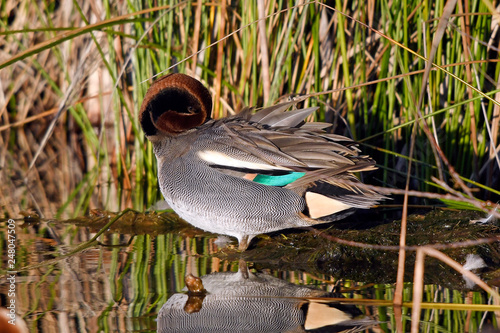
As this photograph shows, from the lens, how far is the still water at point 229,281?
7.46ft

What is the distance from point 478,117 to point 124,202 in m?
2.61

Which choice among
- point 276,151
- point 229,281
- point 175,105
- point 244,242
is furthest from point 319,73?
point 229,281

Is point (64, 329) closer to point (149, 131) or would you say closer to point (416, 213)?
point (149, 131)

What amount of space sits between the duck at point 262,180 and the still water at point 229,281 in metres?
0.21

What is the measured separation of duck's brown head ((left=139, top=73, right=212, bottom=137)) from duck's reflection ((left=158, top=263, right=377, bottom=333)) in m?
1.12

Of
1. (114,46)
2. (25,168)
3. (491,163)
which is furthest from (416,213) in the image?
(25,168)

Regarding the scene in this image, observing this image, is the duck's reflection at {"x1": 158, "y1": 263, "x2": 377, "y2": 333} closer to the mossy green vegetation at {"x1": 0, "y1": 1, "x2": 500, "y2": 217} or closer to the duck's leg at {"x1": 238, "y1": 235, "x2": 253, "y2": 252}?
the duck's leg at {"x1": 238, "y1": 235, "x2": 253, "y2": 252}

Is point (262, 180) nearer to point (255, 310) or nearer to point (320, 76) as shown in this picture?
point (255, 310)

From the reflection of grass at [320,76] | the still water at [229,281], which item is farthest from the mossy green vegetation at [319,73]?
the still water at [229,281]

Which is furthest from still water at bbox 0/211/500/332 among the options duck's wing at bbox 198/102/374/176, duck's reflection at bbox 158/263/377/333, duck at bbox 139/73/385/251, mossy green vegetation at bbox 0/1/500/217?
mossy green vegetation at bbox 0/1/500/217

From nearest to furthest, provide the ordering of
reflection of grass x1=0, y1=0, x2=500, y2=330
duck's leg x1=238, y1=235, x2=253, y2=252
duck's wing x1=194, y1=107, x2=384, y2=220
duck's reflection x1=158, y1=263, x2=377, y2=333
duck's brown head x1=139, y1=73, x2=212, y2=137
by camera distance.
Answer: duck's reflection x1=158, y1=263, x2=377, y2=333, duck's wing x1=194, y1=107, x2=384, y2=220, duck's leg x1=238, y1=235, x2=253, y2=252, duck's brown head x1=139, y1=73, x2=212, y2=137, reflection of grass x1=0, y1=0, x2=500, y2=330

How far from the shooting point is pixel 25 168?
18.9ft

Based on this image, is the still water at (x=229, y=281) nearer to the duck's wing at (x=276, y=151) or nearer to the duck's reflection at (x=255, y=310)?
the duck's reflection at (x=255, y=310)

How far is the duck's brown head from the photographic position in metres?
3.58
